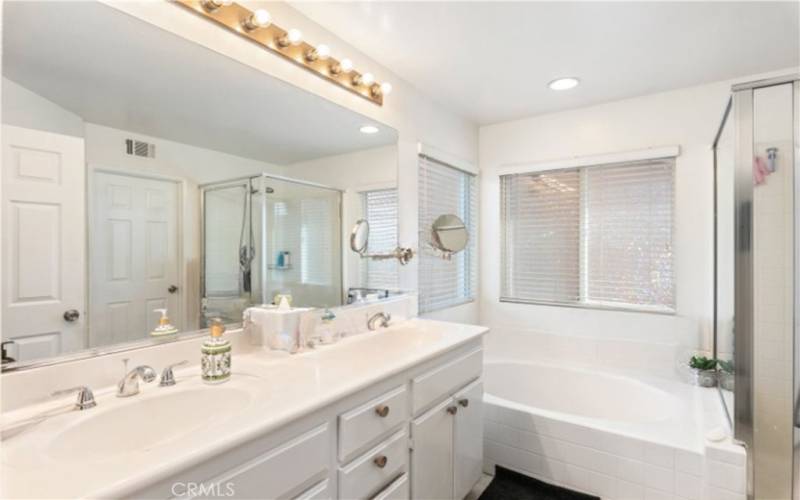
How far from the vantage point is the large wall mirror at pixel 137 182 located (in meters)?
1.01

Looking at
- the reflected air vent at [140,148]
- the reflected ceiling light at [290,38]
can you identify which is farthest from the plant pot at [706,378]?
the reflected air vent at [140,148]

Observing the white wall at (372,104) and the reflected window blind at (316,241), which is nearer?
the white wall at (372,104)

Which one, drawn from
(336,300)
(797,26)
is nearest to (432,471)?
(336,300)

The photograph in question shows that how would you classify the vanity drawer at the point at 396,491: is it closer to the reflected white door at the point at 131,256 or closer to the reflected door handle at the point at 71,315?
the reflected white door at the point at 131,256

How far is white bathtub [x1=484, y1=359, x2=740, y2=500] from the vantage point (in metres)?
1.78

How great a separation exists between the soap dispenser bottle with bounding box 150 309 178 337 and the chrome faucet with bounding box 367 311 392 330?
3.17 feet

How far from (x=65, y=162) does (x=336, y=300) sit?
116cm

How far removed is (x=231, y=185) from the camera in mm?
1472

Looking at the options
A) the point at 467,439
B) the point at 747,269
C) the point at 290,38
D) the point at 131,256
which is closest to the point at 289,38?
the point at 290,38

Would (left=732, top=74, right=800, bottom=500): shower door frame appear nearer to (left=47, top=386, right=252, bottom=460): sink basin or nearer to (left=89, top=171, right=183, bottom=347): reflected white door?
(left=47, top=386, right=252, bottom=460): sink basin

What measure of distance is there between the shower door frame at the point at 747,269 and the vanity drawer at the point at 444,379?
1105mm

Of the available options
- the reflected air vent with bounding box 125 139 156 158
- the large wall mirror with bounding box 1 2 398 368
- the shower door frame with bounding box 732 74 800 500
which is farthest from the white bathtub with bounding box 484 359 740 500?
the reflected air vent with bounding box 125 139 156 158

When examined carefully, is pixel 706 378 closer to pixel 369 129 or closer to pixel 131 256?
pixel 369 129

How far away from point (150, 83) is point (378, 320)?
1400 millimetres
